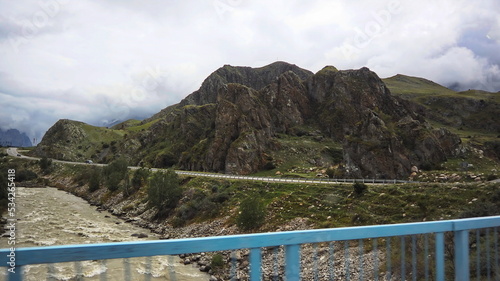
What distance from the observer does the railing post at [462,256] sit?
4.10 metres

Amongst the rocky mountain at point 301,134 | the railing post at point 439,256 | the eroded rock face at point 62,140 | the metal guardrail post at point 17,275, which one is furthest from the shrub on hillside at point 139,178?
the eroded rock face at point 62,140

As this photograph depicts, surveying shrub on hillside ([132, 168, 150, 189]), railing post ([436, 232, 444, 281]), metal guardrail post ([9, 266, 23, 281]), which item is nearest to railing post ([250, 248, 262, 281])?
metal guardrail post ([9, 266, 23, 281])

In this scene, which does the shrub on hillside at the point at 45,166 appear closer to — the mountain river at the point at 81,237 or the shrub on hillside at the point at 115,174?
the shrub on hillside at the point at 115,174

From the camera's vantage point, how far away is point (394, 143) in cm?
5512

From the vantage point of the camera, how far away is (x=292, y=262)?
331 centimetres

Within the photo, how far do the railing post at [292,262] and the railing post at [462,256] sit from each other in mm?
2445

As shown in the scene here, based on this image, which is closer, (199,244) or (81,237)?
(199,244)

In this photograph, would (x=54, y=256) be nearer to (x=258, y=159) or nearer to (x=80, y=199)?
(x=80, y=199)

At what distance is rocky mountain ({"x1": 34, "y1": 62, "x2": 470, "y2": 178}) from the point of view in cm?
5672

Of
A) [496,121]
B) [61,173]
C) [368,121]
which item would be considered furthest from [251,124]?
[496,121]

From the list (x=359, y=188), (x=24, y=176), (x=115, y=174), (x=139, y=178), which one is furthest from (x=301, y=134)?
(x=24, y=176)

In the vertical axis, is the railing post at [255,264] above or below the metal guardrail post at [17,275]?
below

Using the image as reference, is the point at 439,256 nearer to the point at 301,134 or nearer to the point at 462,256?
the point at 462,256

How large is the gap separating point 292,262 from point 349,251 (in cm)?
75
